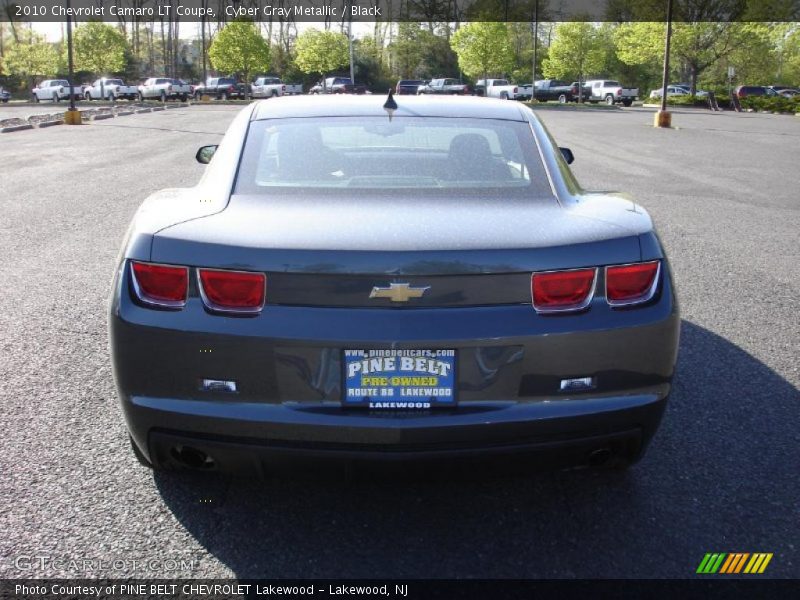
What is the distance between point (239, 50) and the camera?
218ft

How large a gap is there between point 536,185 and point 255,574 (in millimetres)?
1755

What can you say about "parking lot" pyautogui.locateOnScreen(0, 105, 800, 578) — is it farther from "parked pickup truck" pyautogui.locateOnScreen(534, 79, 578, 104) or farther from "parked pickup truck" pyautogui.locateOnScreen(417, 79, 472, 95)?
"parked pickup truck" pyautogui.locateOnScreen(534, 79, 578, 104)

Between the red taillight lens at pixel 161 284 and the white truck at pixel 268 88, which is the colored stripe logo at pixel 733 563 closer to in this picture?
the red taillight lens at pixel 161 284

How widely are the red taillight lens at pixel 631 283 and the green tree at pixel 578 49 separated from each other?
65824 millimetres

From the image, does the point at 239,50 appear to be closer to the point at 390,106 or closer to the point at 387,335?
the point at 390,106

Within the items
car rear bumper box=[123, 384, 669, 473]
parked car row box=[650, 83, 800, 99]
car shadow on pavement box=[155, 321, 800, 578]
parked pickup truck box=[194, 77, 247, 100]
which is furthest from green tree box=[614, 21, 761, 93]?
car rear bumper box=[123, 384, 669, 473]

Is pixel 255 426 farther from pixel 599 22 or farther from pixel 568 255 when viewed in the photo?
pixel 599 22

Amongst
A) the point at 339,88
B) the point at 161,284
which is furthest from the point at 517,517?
the point at 339,88

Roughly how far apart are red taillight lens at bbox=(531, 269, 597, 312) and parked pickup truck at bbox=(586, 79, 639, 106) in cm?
5914

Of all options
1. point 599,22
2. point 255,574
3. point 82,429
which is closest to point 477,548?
point 255,574

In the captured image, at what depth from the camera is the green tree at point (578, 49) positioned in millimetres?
65000

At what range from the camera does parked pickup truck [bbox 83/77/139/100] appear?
61000 millimetres

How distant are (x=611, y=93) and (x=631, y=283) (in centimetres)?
6070

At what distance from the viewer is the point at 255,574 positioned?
261 cm
